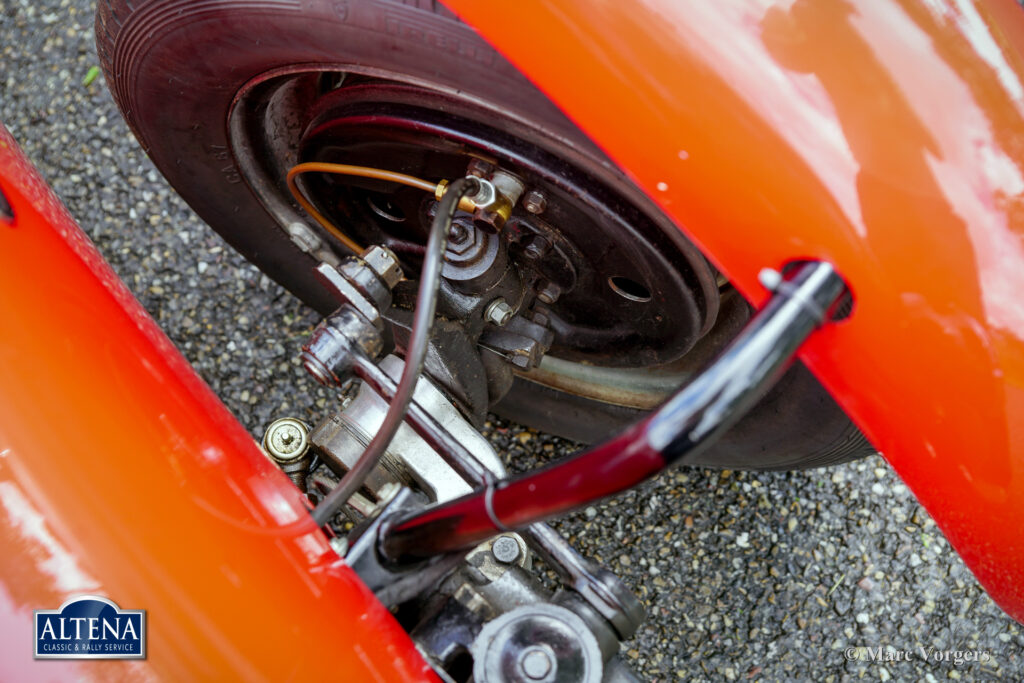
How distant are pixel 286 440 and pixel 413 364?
559mm

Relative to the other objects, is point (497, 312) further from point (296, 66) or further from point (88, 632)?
point (88, 632)

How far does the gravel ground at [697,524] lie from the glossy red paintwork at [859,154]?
35.3 inches

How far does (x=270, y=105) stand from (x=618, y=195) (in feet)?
1.83

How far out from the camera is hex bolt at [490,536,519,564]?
3.41 ft

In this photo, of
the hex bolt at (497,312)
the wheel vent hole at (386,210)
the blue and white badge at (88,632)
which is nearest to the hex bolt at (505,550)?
the hex bolt at (497,312)

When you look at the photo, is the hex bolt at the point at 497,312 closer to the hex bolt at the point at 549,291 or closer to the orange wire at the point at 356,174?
the hex bolt at the point at 549,291

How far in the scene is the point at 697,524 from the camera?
1.67 metres

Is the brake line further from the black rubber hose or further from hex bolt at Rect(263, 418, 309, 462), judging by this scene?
hex bolt at Rect(263, 418, 309, 462)

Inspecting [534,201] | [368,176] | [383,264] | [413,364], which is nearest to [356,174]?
[368,176]

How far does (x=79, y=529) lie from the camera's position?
74cm

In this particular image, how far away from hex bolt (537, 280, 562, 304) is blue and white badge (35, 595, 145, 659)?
76cm

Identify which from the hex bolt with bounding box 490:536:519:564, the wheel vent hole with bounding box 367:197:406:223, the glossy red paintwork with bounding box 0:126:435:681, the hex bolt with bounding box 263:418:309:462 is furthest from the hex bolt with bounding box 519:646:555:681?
the wheel vent hole with bounding box 367:197:406:223

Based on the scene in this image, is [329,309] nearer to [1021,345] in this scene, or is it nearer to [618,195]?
[618,195]

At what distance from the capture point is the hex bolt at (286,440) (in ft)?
4.34
